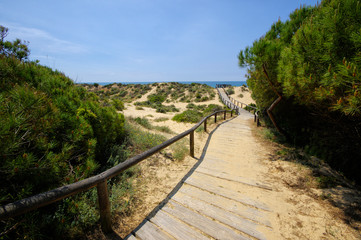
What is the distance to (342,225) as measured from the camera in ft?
7.91

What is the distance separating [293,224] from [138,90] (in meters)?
38.9

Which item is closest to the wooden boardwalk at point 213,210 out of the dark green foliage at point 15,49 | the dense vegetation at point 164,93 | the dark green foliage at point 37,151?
the dark green foliage at point 37,151

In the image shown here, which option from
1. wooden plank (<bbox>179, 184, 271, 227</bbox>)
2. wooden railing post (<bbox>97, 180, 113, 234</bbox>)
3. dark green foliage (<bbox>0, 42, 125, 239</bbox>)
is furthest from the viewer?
wooden plank (<bbox>179, 184, 271, 227</bbox>)

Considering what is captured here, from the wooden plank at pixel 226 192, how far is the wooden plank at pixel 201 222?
0.76 meters

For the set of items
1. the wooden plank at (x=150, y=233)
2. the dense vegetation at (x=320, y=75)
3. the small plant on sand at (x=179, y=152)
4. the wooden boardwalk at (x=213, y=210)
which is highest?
the dense vegetation at (x=320, y=75)

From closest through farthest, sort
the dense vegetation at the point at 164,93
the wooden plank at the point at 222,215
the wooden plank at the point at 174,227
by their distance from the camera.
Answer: the wooden plank at the point at 174,227
the wooden plank at the point at 222,215
the dense vegetation at the point at 164,93

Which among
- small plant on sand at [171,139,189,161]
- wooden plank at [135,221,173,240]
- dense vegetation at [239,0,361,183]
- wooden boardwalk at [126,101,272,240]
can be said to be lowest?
wooden plank at [135,221,173,240]

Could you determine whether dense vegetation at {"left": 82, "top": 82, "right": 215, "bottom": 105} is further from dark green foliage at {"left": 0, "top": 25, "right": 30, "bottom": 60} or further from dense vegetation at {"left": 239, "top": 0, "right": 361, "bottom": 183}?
dark green foliage at {"left": 0, "top": 25, "right": 30, "bottom": 60}

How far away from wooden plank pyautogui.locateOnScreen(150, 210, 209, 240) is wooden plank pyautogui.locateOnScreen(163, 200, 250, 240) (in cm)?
9

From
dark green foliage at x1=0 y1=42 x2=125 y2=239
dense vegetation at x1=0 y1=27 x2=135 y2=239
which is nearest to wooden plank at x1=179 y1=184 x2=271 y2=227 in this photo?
dense vegetation at x1=0 y1=27 x2=135 y2=239

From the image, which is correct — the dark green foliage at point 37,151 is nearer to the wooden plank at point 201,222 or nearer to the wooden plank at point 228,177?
the wooden plank at point 201,222

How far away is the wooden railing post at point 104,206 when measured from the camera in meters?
2.10

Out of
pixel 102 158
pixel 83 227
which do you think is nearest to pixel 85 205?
pixel 83 227

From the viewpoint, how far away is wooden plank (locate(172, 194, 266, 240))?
2307mm
